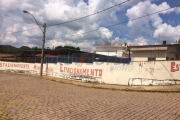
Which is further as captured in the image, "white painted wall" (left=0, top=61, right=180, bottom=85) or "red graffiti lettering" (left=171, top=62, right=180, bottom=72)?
"white painted wall" (left=0, top=61, right=180, bottom=85)

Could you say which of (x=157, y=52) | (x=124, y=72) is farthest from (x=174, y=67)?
(x=157, y=52)

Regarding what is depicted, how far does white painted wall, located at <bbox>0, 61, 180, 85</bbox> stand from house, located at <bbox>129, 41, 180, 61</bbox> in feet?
19.2

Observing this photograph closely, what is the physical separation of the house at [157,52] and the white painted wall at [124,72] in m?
5.84

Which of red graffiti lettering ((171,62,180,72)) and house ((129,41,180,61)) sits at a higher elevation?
house ((129,41,180,61))

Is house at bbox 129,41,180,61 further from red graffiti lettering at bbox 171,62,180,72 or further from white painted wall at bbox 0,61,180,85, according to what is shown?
red graffiti lettering at bbox 171,62,180,72

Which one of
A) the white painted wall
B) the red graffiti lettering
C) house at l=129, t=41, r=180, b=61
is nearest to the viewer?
the red graffiti lettering

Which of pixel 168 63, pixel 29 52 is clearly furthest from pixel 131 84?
pixel 29 52

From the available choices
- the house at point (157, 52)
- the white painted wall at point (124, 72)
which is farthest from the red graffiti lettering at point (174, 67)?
the house at point (157, 52)

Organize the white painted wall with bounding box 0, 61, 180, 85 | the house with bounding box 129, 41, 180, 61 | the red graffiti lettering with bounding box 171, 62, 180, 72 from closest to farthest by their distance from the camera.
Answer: the red graffiti lettering with bounding box 171, 62, 180, 72 → the white painted wall with bounding box 0, 61, 180, 85 → the house with bounding box 129, 41, 180, 61

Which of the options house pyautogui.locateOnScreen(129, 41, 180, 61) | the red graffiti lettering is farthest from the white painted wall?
house pyautogui.locateOnScreen(129, 41, 180, 61)

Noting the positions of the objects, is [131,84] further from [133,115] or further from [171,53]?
[133,115]

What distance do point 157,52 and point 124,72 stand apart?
21.0 feet

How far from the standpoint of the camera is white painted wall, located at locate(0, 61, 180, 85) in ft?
47.5

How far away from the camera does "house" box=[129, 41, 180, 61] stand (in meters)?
21.0
